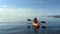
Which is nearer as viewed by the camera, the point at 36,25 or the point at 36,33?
the point at 36,33

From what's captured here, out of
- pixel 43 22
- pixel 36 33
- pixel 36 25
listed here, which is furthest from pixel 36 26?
pixel 43 22

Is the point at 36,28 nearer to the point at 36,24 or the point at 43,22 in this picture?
the point at 36,24

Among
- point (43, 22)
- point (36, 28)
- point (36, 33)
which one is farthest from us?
point (43, 22)

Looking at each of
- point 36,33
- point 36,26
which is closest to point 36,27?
point 36,26

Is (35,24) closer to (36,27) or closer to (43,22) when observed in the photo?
(36,27)

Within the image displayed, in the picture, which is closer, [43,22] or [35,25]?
[35,25]

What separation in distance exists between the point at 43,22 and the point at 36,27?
128 ft

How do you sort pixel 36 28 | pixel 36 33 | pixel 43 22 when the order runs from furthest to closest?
pixel 43 22 < pixel 36 28 < pixel 36 33

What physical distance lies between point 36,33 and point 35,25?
21.1ft

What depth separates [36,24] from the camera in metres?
64.4

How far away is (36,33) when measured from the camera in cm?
5816

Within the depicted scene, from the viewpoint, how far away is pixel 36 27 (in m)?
64.4

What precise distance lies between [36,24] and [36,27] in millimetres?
1180

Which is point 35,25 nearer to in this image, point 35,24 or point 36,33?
point 35,24
